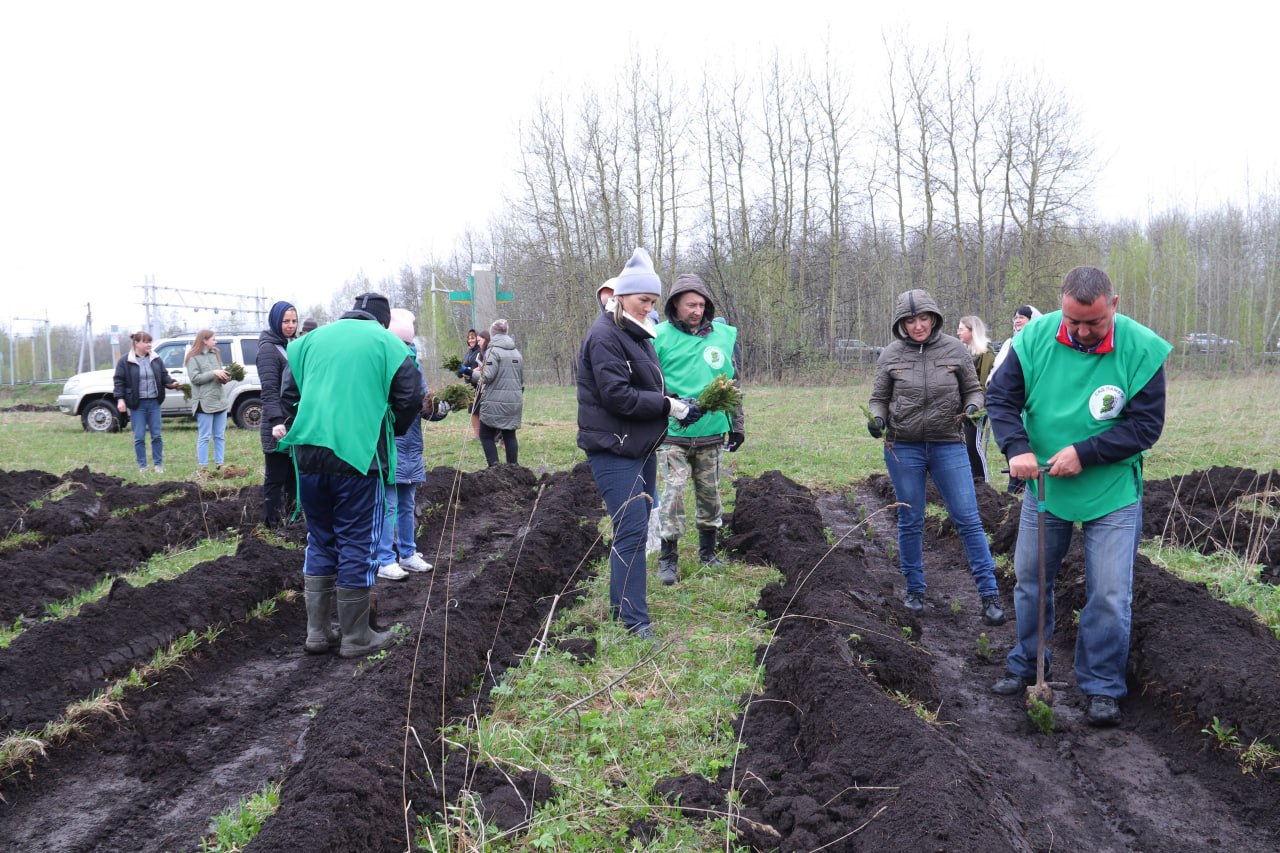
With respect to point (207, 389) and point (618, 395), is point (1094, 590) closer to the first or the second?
point (618, 395)

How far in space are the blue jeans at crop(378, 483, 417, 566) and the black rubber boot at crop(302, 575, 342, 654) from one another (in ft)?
4.02

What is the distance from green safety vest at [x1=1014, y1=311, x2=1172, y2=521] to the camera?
3.91m

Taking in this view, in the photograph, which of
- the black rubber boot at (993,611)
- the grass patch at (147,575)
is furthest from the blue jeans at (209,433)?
the black rubber boot at (993,611)

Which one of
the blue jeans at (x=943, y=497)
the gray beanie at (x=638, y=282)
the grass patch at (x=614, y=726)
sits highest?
the gray beanie at (x=638, y=282)

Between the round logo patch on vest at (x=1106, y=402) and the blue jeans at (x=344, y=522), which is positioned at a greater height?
the round logo patch on vest at (x=1106, y=402)

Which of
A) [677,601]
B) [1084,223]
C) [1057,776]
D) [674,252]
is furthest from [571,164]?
[1057,776]

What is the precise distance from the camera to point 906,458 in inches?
218

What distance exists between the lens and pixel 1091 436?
13.0 ft

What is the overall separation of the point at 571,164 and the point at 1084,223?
18.1 meters

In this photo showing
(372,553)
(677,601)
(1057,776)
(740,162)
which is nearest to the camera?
(1057,776)

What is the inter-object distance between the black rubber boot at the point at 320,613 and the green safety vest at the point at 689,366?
2.38 m

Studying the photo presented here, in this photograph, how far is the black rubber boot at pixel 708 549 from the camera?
6.67 meters

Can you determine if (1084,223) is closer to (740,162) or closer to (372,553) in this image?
(740,162)

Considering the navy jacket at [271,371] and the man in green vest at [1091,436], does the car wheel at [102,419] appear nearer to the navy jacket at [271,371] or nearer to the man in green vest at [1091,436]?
the navy jacket at [271,371]
